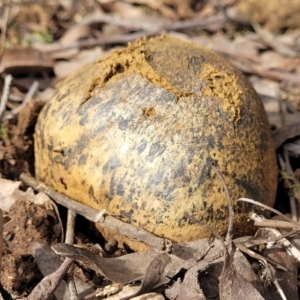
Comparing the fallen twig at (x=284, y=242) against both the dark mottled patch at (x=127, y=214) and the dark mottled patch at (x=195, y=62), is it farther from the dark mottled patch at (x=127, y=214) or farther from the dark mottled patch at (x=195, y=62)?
the dark mottled patch at (x=195, y=62)

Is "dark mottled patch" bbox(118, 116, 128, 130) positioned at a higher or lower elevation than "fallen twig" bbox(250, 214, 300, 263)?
higher

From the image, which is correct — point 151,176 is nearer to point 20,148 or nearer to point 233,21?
point 20,148

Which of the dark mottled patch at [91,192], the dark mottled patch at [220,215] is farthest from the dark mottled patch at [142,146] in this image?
the dark mottled patch at [220,215]

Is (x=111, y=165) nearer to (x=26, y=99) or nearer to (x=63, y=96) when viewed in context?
(x=63, y=96)

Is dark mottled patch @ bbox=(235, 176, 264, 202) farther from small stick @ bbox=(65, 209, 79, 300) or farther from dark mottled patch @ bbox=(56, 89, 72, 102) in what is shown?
dark mottled patch @ bbox=(56, 89, 72, 102)

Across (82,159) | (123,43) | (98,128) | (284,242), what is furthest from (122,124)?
(123,43)

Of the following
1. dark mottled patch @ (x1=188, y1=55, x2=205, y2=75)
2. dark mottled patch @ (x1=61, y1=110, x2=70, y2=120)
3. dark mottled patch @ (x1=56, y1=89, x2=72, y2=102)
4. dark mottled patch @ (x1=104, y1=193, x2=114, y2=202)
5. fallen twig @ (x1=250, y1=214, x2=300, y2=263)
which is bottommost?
fallen twig @ (x1=250, y1=214, x2=300, y2=263)

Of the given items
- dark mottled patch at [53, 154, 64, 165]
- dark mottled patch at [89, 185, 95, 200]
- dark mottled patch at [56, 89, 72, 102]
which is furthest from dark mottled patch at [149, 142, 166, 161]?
dark mottled patch at [56, 89, 72, 102]

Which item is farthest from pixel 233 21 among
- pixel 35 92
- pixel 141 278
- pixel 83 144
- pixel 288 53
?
pixel 141 278
